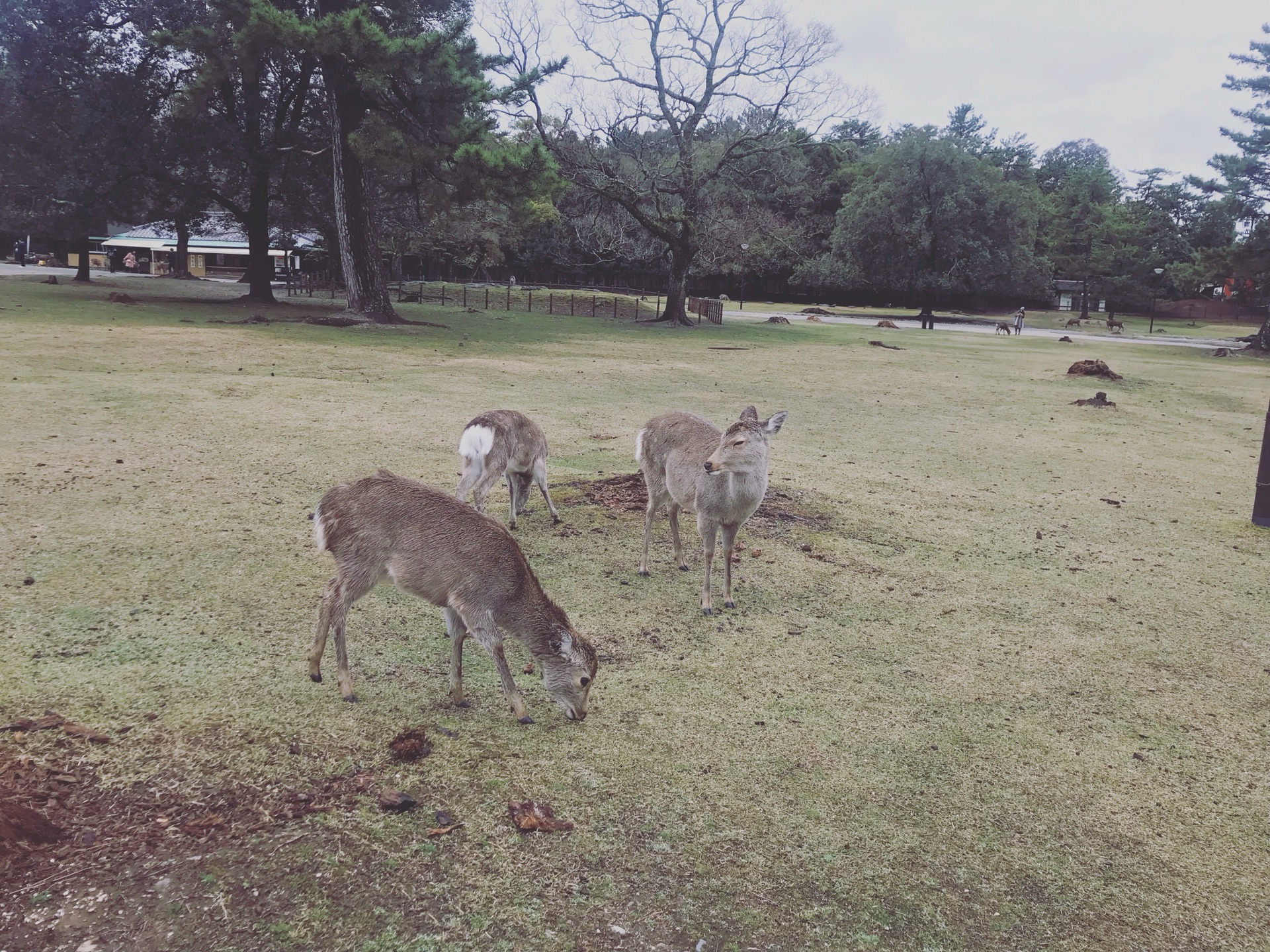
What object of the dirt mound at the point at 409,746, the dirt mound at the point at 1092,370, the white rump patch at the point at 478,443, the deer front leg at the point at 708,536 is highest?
the dirt mound at the point at 1092,370

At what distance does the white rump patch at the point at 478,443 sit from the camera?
610 centimetres

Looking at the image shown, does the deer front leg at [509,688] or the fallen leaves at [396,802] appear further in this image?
the deer front leg at [509,688]

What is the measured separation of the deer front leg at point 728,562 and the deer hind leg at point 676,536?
472 mm

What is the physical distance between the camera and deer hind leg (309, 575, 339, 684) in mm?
3826

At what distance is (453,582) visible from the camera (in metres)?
3.76

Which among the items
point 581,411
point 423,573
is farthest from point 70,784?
point 581,411

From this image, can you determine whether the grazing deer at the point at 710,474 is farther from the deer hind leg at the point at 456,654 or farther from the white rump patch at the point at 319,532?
the white rump patch at the point at 319,532

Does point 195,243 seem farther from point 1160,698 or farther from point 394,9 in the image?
point 1160,698

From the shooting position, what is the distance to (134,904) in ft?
8.39

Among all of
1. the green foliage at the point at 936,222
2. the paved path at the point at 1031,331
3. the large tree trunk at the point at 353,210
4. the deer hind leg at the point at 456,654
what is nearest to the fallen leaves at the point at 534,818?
the deer hind leg at the point at 456,654

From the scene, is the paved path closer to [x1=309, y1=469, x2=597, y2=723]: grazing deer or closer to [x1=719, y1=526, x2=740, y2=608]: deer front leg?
[x1=719, y1=526, x2=740, y2=608]: deer front leg

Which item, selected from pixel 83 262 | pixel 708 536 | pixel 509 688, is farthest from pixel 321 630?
pixel 83 262

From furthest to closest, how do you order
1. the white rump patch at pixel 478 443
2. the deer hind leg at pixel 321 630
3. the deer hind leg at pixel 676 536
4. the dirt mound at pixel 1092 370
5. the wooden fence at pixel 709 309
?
the wooden fence at pixel 709 309, the dirt mound at pixel 1092 370, the white rump patch at pixel 478 443, the deer hind leg at pixel 676 536, the deer hind leg at pixel 321 630

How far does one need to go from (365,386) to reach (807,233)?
45.4m
